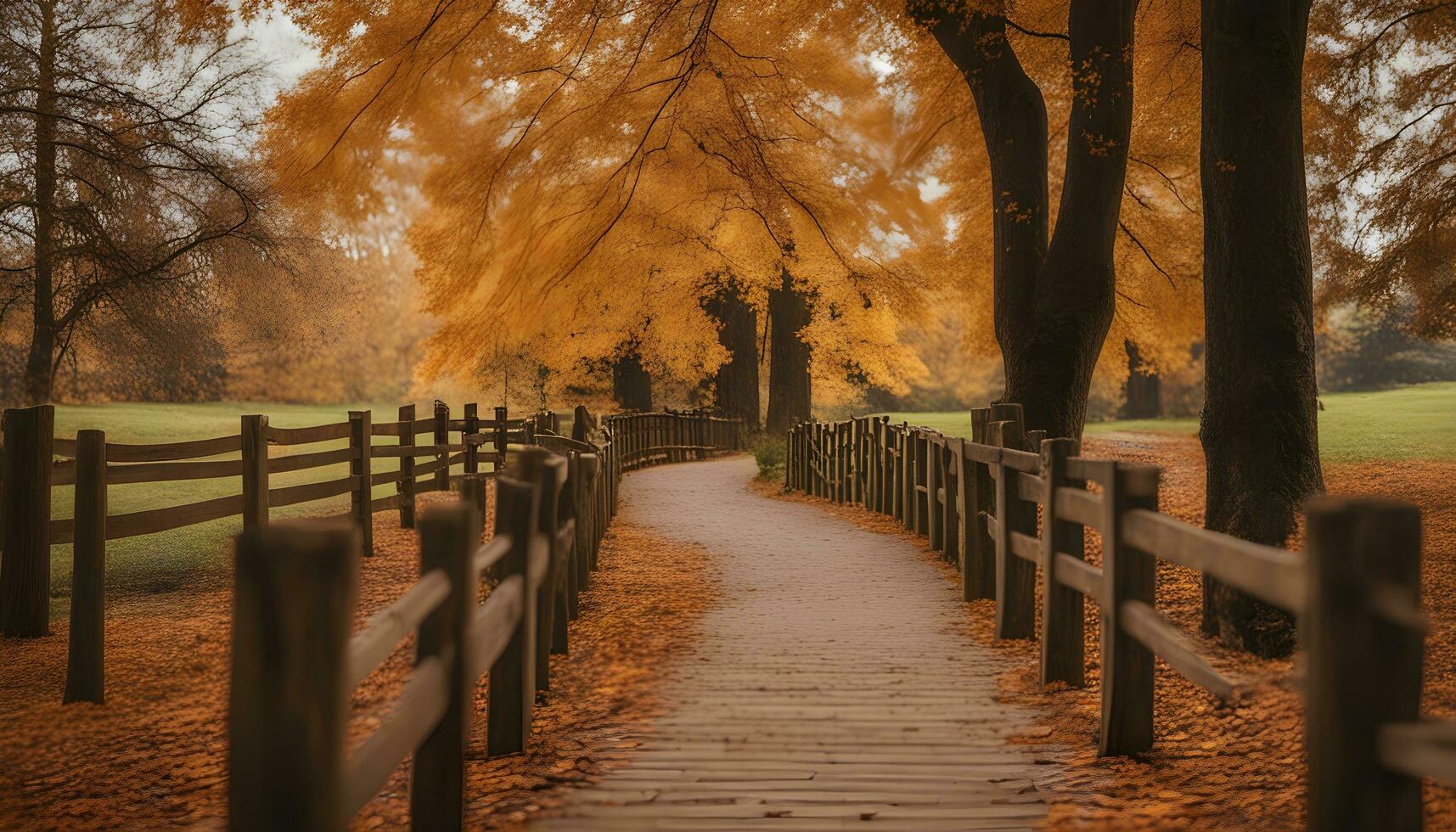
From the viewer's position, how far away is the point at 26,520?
24.6ft

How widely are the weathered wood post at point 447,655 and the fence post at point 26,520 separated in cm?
536

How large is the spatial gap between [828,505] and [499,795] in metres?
13.0

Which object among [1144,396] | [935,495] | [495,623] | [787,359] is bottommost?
[935,495]

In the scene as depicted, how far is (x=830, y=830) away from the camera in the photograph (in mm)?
3824

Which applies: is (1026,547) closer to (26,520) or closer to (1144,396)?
(26,520)

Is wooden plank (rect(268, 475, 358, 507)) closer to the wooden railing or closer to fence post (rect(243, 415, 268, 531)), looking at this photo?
fence post (rect(243, 415, 268, 531))

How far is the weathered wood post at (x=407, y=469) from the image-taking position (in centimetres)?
1358

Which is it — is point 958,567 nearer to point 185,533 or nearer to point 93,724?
point 93,724

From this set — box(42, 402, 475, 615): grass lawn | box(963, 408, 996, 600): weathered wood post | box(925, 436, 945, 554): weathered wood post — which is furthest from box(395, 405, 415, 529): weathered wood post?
box(963, 408, 996, 600): weathered wood post

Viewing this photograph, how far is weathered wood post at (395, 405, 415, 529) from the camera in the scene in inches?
535

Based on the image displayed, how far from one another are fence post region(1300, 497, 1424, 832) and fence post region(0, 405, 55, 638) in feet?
25.2

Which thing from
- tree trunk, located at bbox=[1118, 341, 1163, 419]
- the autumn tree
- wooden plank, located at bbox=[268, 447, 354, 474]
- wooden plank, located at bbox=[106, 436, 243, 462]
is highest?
the autumn tree

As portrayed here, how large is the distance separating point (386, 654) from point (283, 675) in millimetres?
560

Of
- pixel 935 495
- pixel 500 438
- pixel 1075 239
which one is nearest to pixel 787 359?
pixel 500 438
